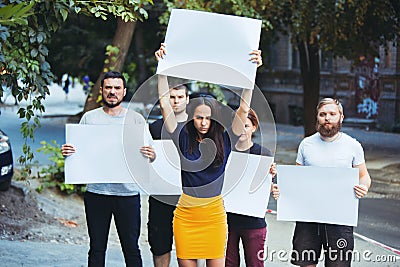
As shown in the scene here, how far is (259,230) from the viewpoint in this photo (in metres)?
5.18

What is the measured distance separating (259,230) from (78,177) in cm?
146

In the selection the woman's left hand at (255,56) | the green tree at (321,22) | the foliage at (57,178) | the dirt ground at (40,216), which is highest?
the green tree at (321,22)

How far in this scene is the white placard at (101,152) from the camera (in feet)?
17.4

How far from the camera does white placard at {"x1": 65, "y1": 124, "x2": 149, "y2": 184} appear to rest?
17.4 ft

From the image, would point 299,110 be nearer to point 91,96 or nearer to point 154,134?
point 91,96

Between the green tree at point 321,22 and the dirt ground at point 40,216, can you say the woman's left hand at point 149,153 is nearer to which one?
the dirt ground at point 40,216

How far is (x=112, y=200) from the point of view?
539 cm

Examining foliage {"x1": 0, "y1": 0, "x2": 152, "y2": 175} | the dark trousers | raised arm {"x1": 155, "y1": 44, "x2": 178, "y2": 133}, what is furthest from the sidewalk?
raised arm {"x1": 155, "y1": 44, "x2": 178, "y2": 133}

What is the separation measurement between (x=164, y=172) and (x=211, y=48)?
1.01m

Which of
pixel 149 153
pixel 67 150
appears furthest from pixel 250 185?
pixel 67 150

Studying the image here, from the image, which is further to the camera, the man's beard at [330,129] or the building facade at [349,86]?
the building facade at [349,86]

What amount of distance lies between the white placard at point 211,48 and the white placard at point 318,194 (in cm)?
81

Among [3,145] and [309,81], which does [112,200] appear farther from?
[309,81]

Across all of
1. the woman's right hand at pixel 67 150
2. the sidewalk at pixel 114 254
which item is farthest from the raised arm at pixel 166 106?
the sidewalk at pixel 114 254
